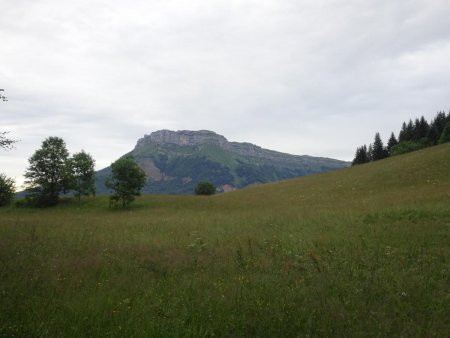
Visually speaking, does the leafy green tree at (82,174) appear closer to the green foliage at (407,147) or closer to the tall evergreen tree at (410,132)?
the green foliage at (407,147)

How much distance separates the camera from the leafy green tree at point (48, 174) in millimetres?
47531

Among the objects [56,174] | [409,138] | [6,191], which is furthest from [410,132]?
[6,191]

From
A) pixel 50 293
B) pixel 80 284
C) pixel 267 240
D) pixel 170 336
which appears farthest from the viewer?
pixel 267 240

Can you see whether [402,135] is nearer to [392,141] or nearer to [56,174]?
[392,141]

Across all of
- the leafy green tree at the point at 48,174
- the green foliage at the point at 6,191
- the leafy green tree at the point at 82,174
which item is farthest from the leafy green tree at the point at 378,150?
the green foliage at the point at 6,191

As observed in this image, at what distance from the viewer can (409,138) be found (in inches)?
3903

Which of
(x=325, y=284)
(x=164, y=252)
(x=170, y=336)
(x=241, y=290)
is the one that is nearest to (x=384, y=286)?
(x=325, y=284)

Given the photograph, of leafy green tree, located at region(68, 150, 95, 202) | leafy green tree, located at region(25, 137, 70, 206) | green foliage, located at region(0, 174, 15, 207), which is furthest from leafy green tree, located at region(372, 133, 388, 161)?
green foliage, located at region(0, 174, 15, 207)

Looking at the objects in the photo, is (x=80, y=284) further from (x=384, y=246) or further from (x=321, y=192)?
(x=321, y=192)

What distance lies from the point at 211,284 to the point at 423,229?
11.8 metres

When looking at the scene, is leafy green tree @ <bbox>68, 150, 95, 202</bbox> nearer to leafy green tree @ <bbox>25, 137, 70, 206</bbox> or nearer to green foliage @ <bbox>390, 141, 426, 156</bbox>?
leafy green tree @ <bbox>25, 137, 70, 206</bbox>

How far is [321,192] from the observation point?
41.6 metres

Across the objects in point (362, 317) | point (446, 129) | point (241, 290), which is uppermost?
point (446, 129)

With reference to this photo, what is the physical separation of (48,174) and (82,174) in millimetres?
4718
